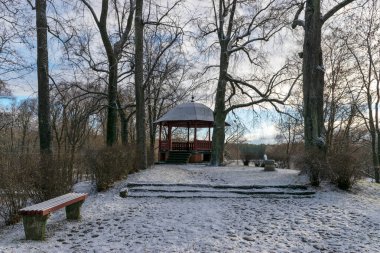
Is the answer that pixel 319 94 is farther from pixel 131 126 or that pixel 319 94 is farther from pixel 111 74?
pixel 131 126

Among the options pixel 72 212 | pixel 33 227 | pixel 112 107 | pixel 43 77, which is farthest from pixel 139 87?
pixel 33 227

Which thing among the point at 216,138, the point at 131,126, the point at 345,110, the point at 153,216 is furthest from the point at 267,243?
the point at 131,126

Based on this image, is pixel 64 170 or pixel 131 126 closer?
pixel 64 170

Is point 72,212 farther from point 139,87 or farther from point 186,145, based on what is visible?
point 186,145

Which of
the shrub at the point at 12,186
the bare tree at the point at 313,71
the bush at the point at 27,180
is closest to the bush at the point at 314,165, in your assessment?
the bare tree at the point at 313,71

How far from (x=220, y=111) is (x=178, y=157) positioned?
15.6 feet

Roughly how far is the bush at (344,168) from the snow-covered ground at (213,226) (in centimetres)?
88

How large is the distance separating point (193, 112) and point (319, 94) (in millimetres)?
11348

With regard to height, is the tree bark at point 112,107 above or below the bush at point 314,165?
above

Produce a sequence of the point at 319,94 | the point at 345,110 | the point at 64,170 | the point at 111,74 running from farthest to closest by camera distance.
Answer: the point at 345,110 < the point at 111,74 < the point at 319,94 < the point at 64,170

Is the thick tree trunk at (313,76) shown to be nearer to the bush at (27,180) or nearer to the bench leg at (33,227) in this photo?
the bush at (27,180)

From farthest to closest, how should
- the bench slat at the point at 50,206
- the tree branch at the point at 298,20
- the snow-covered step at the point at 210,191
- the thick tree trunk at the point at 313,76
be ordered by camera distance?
the tree branch at the point at 298,20, the thick tree trunk at the point at 313,76, the snow-covered step at the point at 210,191, the bench slat at the point at 50,206

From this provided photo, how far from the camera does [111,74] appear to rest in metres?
15.2

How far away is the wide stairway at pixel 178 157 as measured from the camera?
2228cm
